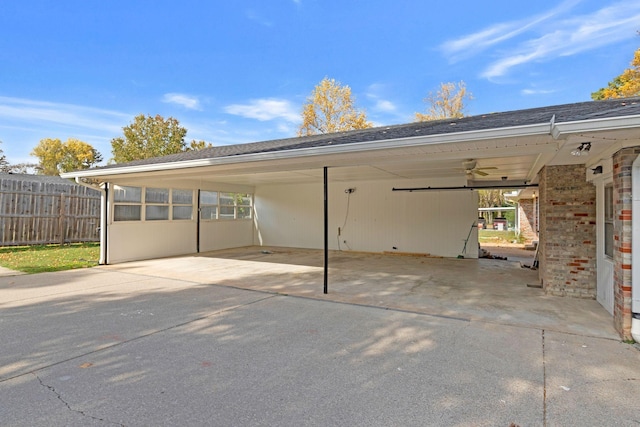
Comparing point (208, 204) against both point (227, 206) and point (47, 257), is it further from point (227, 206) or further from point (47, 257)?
point (47, 257)

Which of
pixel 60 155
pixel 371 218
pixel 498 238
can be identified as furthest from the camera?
pixel 60 155

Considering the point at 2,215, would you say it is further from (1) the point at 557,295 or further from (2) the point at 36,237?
(1) the point at 557,295

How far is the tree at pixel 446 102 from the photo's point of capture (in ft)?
69.3

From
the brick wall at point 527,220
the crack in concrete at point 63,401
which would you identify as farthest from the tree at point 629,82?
the crack in concrete at point 63,401

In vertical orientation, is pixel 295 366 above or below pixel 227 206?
below

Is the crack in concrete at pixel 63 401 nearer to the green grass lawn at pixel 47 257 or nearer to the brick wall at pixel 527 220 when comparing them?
the green grass lawn at pixel 47 257

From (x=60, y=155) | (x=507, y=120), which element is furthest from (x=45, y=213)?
(x=60, y=155)

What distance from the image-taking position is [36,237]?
11852mm

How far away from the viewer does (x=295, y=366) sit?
3.00m

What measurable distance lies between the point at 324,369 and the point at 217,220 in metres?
10.5

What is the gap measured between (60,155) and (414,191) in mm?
35125

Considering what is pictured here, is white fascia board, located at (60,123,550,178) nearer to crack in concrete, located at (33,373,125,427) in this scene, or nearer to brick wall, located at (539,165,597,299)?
brick wall, located at (539,165,597,299)

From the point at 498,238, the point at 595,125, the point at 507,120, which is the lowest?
the point at 498,238

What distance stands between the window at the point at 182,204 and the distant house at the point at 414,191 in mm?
37
